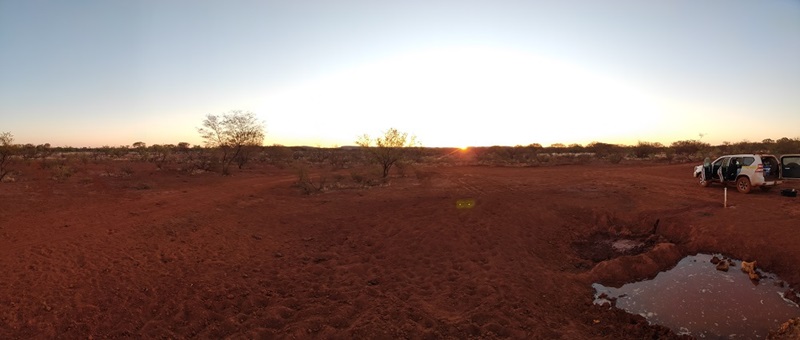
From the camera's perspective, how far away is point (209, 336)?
5.50 m

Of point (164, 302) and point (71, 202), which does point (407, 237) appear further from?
point (71, 202)

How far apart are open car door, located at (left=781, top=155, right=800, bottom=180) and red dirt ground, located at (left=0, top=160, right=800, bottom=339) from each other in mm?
1249

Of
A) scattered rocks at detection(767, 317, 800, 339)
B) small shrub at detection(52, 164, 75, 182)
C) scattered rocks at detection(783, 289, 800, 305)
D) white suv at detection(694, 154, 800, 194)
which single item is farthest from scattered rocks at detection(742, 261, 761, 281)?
small shrub at detection(52, 164, 75, 182)

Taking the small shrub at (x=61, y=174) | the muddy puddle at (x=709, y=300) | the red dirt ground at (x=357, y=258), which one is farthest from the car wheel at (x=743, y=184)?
the small shrub at (x=61, y=174)

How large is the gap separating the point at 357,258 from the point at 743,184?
12.8 meters

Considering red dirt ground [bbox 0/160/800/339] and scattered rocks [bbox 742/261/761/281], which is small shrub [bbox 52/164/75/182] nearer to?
red dirt ground [bbox 0/160/800/339]

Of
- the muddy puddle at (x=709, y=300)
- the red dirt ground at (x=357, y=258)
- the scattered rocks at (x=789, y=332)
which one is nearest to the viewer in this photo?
the scattered rocks at (x=789, y=332)

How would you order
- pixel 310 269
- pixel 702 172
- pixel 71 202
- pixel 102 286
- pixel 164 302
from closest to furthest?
pixel 164 302 < pixel 102 286 < pixel 310 269 < pixel 71 202 < pixel 702 172

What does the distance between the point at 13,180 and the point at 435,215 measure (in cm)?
1910

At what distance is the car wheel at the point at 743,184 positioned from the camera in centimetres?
1291

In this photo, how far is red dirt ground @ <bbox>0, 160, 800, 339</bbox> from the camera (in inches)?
230

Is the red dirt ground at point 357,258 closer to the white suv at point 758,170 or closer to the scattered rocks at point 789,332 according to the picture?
the white suv at point 758,170

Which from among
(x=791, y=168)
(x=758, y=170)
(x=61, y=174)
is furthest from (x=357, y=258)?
(x=61, y=174)

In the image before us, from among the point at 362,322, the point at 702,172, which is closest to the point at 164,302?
the point at 362,322
